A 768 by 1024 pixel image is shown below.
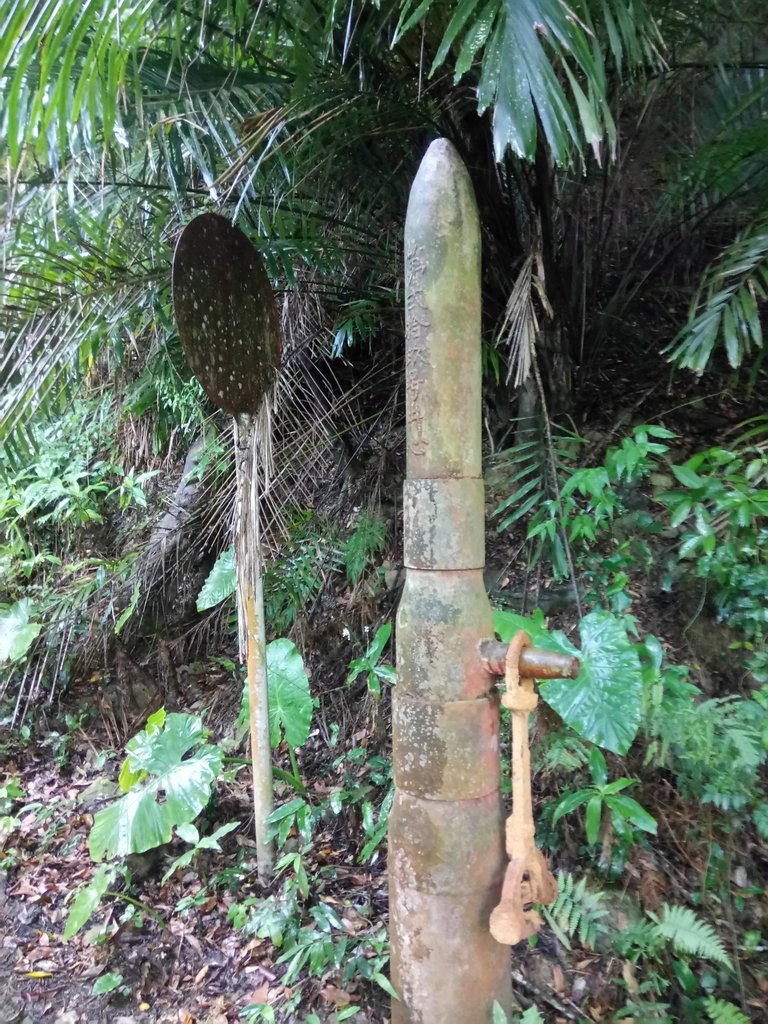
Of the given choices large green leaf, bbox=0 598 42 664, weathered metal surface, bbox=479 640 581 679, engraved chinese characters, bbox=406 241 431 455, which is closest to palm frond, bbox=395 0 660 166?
engraved chinese characters, bbox=406 241 431 455

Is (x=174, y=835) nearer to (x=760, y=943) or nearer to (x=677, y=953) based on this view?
(x=677, y=953)

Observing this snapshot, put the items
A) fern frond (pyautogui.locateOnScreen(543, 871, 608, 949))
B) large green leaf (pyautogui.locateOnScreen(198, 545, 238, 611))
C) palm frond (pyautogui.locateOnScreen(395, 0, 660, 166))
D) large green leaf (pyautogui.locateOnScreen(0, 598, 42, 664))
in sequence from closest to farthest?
1. palm frond (pyautogui.locateOnScreen(395, 0, 660, 166))
2. fern frond (pyautogui.locateOnScreen(543, 871, 608, 949))
3. large green leaf (pyautogui.locateOnScreen(198, 545, 238, 611))
4. large green leaf (pyautogui.locateOnScreen(0, 598, 42, 664))

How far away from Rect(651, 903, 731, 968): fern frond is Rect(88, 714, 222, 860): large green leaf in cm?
133

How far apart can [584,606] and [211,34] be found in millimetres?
2347

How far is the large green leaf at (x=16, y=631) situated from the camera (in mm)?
3178

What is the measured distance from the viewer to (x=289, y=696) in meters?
2.29

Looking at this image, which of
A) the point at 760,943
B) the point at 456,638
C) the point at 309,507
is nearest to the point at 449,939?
the point at 456,638

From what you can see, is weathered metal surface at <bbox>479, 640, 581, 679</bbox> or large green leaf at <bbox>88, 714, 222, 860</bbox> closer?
weathered metal surface at <bbox>479, 640, 581, 679</bbox>

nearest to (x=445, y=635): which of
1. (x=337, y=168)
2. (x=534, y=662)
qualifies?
(x=534, y=662)

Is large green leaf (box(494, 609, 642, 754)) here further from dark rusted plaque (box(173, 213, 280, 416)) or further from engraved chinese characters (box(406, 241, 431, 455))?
dark rusted plaque (box(173, 213, 280, 416))

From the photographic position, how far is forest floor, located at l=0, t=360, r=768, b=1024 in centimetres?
175

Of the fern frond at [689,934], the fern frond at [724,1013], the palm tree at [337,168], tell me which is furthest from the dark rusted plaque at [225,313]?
the fern frond at [724,1013]

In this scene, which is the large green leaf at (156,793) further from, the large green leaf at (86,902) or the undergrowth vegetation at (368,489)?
the large green leaf at (86,902)

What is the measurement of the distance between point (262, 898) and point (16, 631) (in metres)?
1.95
